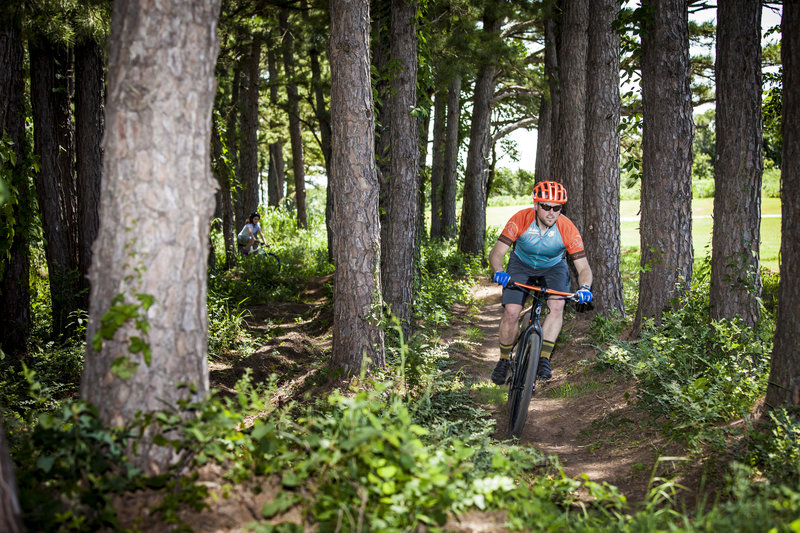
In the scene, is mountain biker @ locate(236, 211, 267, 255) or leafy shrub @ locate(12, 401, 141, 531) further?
mountain biker @ locate(236, 211, 267, 255)

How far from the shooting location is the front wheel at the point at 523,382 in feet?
18.0

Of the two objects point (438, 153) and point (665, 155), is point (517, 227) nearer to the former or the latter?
point (665, 155)

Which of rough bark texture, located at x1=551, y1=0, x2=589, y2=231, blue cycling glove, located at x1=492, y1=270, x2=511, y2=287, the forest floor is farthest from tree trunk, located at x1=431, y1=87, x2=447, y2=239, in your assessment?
blue cycling glove, located at x1=492, y1=270, x2=511, y2=287

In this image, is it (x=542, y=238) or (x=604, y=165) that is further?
(x=604, y=165)

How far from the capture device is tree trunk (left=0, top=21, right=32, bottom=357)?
6840mm

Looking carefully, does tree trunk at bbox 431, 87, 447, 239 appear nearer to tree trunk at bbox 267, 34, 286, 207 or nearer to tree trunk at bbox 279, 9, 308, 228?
tree trunk at bbox 279, 9, 308, 228

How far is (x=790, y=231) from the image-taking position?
435 cm

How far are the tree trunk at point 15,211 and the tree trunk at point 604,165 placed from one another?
308 inches

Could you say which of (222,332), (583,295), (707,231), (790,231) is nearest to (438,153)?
(707,231)

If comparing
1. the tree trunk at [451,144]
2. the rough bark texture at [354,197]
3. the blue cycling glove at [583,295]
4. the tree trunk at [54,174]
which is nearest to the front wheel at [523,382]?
the blue cycling glove at [583,295]

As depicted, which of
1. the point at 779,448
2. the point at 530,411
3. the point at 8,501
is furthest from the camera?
the point at 530,411

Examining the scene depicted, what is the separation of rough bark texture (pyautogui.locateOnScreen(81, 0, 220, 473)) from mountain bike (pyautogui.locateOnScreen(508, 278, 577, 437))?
337cm

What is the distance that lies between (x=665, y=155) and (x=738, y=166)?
4.16 ft

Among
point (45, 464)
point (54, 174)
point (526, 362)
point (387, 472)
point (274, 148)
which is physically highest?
point (274, 148)
